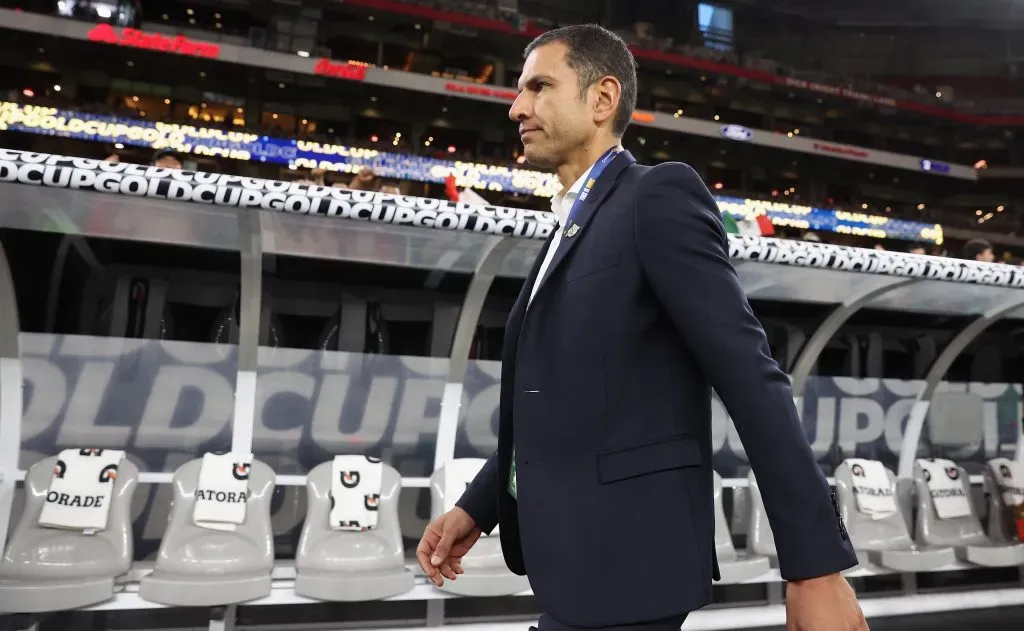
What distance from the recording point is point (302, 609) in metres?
4.07

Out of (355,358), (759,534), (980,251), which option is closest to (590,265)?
(355,358)

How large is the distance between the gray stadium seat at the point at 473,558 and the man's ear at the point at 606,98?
98.5 inches

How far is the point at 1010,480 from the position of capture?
5340 mm

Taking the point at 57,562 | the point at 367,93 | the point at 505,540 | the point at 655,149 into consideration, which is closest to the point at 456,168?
the point at 367,93

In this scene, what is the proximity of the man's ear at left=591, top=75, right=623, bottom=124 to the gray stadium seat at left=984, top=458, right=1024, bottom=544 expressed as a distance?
550cm

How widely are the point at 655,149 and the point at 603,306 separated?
98.3 feet

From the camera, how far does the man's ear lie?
1447 mm

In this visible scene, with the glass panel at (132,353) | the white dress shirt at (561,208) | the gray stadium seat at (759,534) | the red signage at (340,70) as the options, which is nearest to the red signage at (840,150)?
the red signage at (340,70)

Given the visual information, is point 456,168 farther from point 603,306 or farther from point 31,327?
point 603,306

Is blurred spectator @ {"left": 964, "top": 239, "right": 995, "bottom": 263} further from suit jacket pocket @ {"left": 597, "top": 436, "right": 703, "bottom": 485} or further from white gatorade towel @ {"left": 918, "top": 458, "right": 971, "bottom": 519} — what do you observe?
suit jacket pocket @ {"left": 597, "top": 436, "right": 703, "bottom": 485}

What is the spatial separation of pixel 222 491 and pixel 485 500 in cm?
277

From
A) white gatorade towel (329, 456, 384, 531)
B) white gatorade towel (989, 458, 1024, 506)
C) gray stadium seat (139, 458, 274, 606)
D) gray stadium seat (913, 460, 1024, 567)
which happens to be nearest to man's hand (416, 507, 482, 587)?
gray stadium seat (139, 458, 274, 606)

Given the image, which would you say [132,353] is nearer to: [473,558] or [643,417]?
[473,558]

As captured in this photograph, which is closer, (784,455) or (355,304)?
(784,455)
